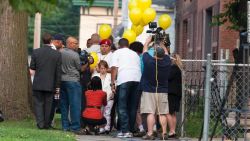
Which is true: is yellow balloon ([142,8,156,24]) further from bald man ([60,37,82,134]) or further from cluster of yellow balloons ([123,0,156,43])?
bald man ([60,37,82,134])

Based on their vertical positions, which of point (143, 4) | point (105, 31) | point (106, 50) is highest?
point (143, 4)

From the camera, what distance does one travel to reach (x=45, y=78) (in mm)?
15914

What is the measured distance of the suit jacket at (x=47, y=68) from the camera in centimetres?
1578

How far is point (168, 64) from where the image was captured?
14.9 m

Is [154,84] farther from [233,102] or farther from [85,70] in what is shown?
[233,102]

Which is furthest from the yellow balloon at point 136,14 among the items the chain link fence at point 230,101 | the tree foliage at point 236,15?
the chain link fence at point 230,101

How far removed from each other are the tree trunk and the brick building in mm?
6886

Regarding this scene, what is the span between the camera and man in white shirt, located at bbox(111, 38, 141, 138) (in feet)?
51.1

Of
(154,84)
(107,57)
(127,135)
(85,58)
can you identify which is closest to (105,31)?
(107,57)

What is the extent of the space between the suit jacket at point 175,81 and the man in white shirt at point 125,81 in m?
0.62

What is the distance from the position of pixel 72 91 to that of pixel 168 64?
206 cm

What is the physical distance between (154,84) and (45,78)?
226 centimetres

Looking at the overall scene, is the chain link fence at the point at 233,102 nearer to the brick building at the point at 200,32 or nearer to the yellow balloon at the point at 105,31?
the yellow balloon at the point at 105,31

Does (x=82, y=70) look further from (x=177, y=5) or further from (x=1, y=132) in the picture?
(x=177, y=5)
